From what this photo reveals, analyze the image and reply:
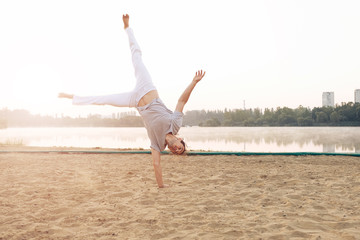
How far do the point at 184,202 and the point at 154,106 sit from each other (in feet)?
5.28

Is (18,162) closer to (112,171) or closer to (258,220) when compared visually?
(112,171)

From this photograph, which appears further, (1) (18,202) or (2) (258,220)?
(1) (18,202)

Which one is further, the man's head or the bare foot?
the bare foot

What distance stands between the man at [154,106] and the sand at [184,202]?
916mm

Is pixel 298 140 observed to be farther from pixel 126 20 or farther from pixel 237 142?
pixel 126 20

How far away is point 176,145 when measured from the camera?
4801mm

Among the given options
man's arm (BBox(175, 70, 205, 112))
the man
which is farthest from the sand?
man's arm (BBox(175, 70, 205, 112))

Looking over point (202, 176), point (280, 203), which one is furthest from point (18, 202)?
point (280, 203)

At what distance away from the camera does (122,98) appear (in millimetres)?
5062

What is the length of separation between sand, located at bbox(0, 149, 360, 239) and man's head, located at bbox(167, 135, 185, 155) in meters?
0.76

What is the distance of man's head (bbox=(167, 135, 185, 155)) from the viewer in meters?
4.78

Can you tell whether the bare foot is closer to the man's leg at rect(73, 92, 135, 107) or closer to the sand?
the man's leg at rect(73, 92, 135, 107)

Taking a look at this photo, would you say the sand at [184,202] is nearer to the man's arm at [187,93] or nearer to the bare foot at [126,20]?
the man's arm at [187,93]

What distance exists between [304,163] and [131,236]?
6185 mm
